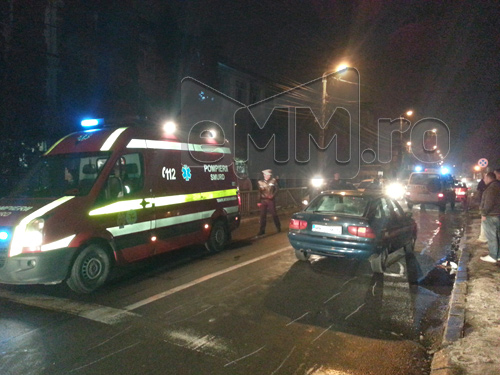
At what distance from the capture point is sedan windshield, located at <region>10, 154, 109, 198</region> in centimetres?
584

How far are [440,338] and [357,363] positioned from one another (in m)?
1.21

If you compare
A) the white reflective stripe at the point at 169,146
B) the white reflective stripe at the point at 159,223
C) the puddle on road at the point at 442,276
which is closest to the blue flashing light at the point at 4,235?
the white reflective stripe at the point at 159,223

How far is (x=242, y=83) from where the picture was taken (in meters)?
26.8

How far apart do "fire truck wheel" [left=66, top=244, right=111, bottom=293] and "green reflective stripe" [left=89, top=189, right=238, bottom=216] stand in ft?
1.87

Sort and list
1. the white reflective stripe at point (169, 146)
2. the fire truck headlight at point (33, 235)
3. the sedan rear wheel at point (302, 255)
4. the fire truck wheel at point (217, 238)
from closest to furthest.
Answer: the fire truck headlight at point (33, 235)
the white reflective stripe at point (169, 146)
the sedan rear wheel at point (302, 255)
the fire truck wheel at point (217, 238)

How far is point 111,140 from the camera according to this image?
6.20m

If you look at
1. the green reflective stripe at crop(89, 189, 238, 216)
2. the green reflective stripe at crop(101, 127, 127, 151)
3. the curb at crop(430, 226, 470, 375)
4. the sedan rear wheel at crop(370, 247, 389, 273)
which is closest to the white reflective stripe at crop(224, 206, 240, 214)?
the green reflective stripe at crop(89, 189, 238, 216)

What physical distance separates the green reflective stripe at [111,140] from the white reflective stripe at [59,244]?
150 cm

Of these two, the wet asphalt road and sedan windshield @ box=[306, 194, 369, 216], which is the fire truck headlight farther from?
sedan windshield @ box=[306, 194, 369, 216]

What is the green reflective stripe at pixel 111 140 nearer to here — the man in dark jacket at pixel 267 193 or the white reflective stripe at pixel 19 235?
the white reflective stripe at pixel 19 235

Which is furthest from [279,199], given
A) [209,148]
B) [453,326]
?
[453,326]

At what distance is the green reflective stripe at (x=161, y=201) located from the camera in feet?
19.4

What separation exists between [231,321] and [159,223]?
111 inches

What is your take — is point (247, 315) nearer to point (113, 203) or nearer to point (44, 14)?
point (113, 203)
